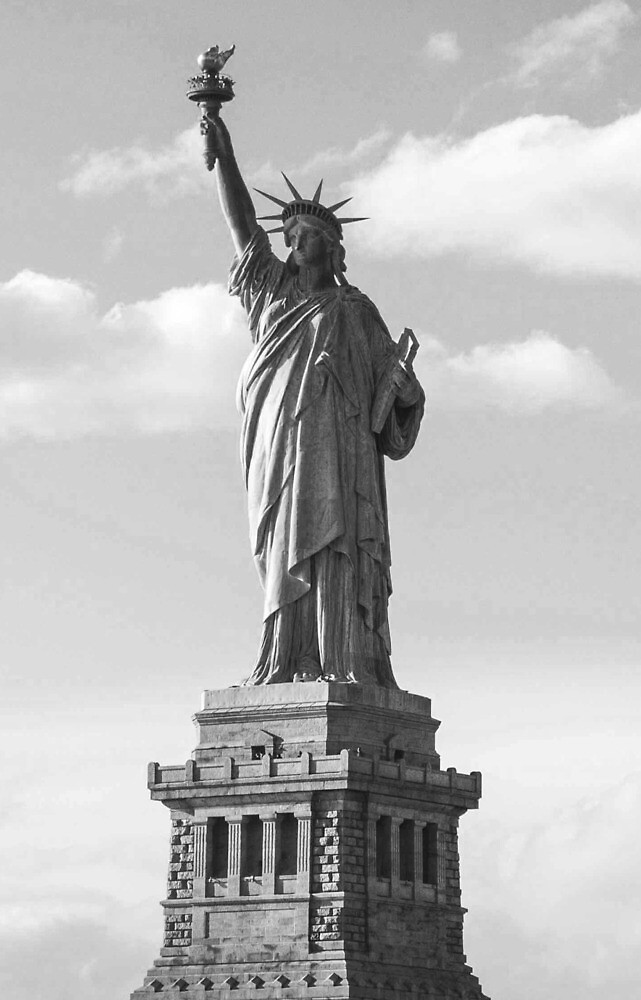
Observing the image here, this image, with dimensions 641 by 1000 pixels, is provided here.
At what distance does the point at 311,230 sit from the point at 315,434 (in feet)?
14.8

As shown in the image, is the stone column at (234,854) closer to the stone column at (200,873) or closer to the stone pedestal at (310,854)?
the stone pedestal at (310,854)

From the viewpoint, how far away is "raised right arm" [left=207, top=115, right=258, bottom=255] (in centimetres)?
6944

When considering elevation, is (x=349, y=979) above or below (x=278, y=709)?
below

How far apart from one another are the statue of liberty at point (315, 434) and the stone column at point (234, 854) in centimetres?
298

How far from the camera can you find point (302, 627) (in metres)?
67.6

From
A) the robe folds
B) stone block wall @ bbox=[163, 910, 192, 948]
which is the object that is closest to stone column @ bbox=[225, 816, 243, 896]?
stone block wall @ bbox=[163, 910, 192, 948]

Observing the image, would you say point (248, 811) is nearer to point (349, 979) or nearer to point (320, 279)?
point (349, 979)

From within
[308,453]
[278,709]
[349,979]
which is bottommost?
[349,979]

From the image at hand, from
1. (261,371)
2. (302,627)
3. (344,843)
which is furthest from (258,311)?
(344,843)

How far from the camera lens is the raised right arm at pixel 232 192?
2734 inches

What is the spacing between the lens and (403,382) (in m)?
69.0

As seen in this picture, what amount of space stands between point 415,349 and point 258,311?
11.1ft

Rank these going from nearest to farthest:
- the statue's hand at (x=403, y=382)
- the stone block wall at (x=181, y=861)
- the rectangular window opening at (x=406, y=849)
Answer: the stone block wall at (x=181, y=861) < the rectangular window opening at (x=406, y=849) < the statue's hand at (x=403, y=382)

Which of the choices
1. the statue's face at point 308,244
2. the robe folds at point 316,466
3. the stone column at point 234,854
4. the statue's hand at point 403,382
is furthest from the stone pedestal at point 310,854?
the statue's face at point 308,244
